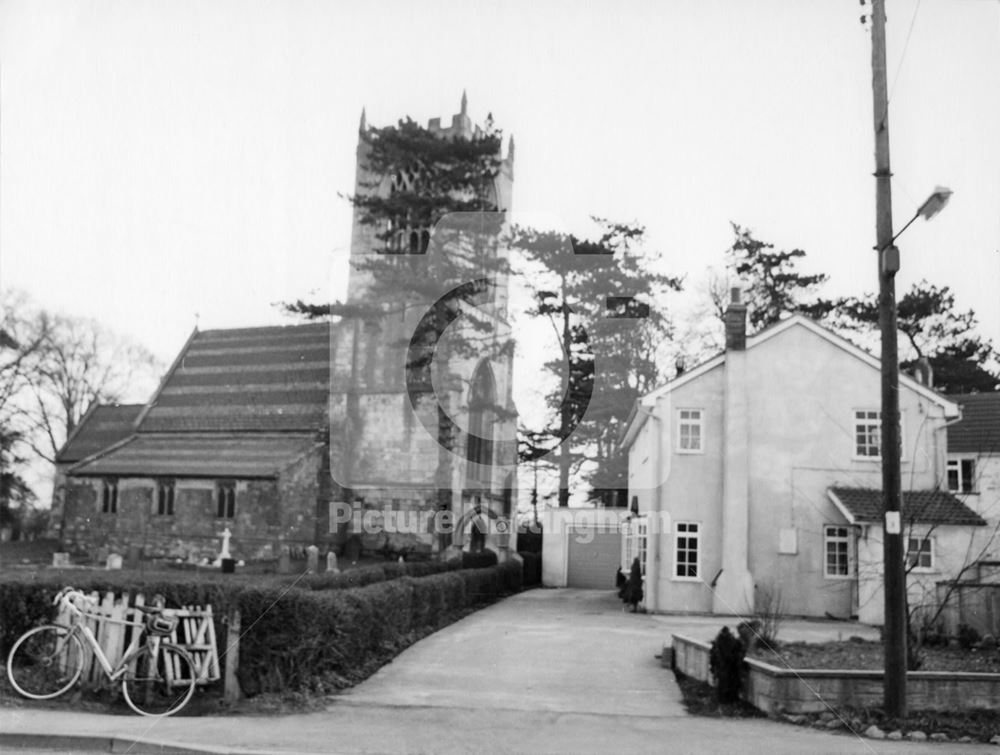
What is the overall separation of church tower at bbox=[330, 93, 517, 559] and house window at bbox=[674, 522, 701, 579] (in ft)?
38.5

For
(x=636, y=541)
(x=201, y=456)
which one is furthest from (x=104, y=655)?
(x=201, y=456)

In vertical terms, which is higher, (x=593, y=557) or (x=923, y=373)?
(x=923, y=373)

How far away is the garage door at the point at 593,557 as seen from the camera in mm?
39844

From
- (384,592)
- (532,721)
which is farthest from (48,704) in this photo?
(384,592)

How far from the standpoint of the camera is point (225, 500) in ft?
134

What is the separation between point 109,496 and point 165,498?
10.2 ft

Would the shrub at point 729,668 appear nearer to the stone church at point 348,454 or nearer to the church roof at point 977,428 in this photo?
the church roof at point 977,428

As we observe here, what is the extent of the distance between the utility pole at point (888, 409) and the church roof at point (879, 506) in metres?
13.0

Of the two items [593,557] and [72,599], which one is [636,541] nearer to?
[593,557]

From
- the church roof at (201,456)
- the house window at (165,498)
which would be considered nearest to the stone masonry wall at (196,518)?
the house window at (165,498)

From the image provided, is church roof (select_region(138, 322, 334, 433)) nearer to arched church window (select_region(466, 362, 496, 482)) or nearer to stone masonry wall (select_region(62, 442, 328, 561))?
stone masonry wall (select_region(62, 442, 328, 561))

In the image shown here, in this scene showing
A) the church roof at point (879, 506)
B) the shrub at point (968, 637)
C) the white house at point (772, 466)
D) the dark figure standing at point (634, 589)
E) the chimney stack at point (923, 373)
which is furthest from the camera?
the chimney stack at point (923, 373)

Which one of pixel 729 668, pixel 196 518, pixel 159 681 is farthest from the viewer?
Result: pixel 196 518

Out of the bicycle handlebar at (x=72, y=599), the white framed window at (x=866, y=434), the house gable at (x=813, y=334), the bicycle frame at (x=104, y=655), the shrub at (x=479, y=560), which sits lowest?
the shrub at (x=479, y=560)
